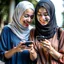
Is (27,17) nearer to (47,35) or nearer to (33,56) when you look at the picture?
(47,35)

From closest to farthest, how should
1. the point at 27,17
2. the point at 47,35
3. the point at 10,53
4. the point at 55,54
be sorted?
the point at 55,54, the point at 47,35, the point at 10,53, the point at 27,17

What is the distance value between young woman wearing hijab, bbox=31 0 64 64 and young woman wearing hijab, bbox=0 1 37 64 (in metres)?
0.21

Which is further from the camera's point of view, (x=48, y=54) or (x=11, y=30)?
(x=11, y=30)

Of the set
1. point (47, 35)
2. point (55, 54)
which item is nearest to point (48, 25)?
point (47, 35)

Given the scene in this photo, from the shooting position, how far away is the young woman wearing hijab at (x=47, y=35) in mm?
3283

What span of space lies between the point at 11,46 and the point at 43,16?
22.6 inches

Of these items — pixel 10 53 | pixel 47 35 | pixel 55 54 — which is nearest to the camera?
pixel 55 54

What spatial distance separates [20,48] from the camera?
342 cm

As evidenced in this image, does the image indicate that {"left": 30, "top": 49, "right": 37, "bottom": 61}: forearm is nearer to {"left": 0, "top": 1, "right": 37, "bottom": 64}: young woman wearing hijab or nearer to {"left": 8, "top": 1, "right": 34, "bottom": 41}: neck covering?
{"left": 0, "top": 1, "right": 37, "bottom": 64}: young woman wearing hijab

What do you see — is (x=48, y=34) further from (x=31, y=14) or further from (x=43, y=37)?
(x=31, y=14)

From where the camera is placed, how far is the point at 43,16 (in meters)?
3.34

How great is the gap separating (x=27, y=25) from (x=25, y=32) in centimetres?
10

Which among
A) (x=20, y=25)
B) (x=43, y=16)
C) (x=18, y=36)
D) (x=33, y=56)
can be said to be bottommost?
(x=33, y=56)

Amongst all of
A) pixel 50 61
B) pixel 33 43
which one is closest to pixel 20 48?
pixel 33 43
